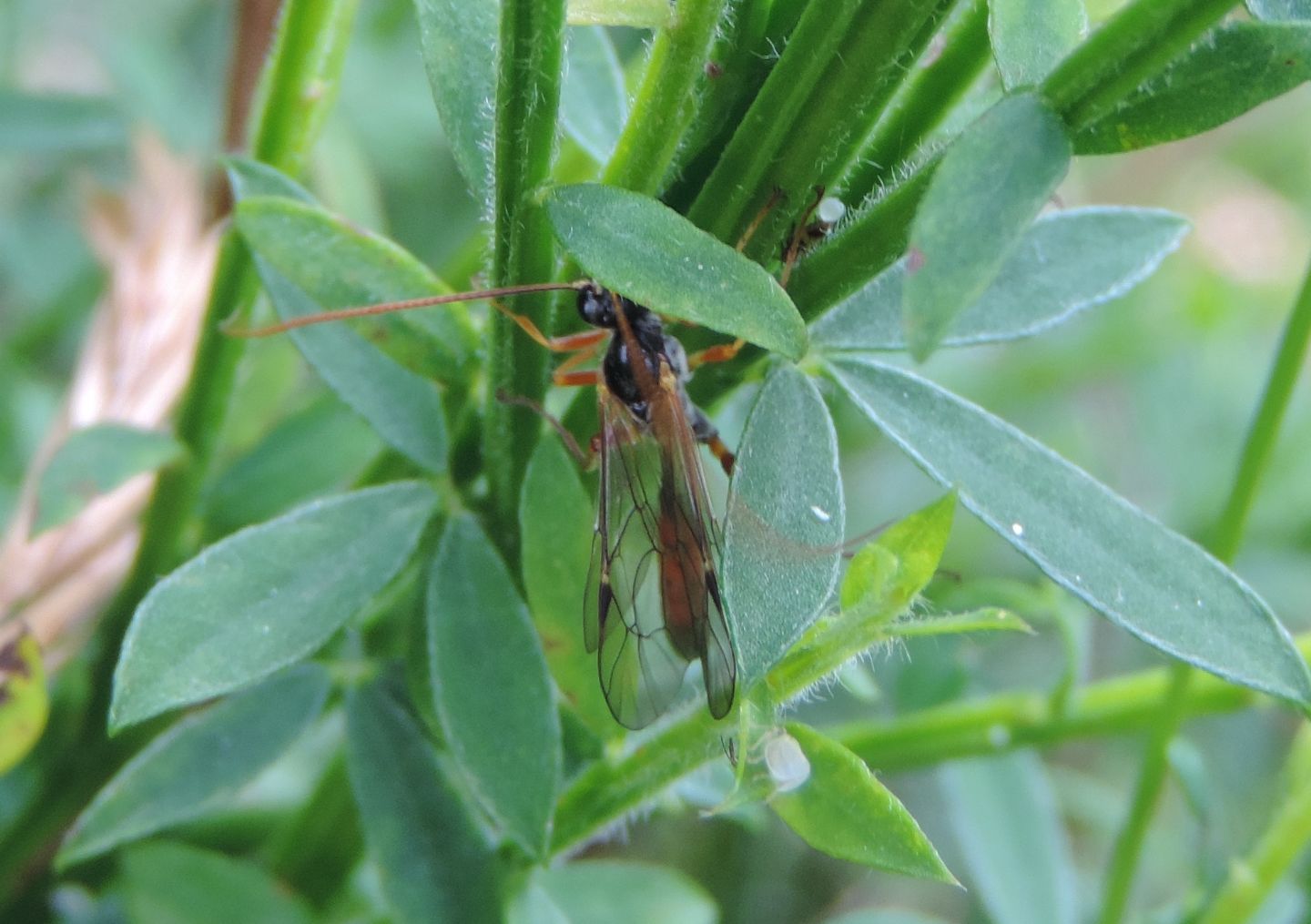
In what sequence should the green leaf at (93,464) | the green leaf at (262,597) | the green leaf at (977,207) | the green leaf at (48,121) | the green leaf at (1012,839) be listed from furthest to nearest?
the green leaf at (48,121) < the green leaf at (1012,839) < the green leaf at (93,464) < the green leaf at (262,597) < the green leaf at (977,207)

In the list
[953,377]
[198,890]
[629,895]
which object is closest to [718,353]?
[629,895]

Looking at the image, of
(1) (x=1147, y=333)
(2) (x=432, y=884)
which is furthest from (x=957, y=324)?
(1) (x=1147, y=333)

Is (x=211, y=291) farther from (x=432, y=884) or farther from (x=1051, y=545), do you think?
(x=1051, y=545)

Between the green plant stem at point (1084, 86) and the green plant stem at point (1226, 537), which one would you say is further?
the green plant stem at point (1226, 537)

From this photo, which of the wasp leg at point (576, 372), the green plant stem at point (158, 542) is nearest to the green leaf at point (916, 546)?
the wasp leg at point (576, 372)

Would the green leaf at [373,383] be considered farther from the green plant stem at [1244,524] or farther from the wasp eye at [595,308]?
the green plant stem at [1244,524]

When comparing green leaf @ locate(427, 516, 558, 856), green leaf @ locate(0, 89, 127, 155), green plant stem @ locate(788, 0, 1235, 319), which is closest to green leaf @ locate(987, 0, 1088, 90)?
green plant stem @ locate(788, 0, 1235, 319)
